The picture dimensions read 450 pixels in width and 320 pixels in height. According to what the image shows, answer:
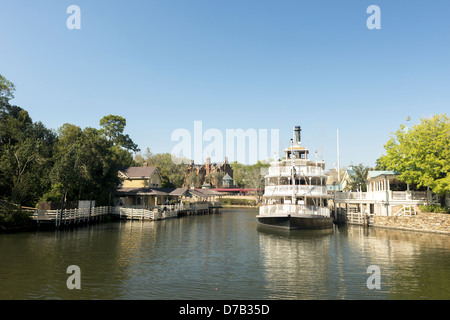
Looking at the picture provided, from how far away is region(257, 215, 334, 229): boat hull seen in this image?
105 ft

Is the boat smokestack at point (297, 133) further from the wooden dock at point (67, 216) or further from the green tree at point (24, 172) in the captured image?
the green tree at point (24, 172)

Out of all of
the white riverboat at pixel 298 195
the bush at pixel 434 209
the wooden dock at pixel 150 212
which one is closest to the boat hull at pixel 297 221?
the white riverboat at pixel 298 195

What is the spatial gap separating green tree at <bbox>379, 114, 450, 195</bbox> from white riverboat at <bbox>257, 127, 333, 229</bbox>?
951cm

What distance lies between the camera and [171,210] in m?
52.5

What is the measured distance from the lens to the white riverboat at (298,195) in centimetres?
3288

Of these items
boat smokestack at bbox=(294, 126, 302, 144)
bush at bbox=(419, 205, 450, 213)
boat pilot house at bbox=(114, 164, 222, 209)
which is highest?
boat smokestack at bbox=(294, 126, 302, 144)

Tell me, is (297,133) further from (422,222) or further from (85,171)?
(85,171)

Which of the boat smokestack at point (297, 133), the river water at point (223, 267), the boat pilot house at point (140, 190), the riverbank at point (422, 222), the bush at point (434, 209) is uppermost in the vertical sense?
the boat smokestack at point (297, 133)

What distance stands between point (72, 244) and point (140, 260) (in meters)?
8.93

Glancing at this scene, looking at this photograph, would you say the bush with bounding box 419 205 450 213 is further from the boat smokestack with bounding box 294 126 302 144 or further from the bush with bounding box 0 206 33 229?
the bush with bounding box 0 206 33 229

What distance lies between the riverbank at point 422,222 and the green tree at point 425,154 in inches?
115

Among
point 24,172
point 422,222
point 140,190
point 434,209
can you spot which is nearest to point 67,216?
point 24,172

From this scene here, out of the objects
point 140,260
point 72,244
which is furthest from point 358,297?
point 72,244

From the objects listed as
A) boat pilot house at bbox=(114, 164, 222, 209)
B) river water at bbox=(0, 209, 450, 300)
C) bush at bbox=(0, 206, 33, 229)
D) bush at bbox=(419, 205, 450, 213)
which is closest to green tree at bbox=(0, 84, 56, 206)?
Result: bush at bbox=(0, 206, 33, 229)
